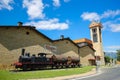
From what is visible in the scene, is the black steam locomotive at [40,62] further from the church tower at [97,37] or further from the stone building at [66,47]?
the church tower at [97,37]

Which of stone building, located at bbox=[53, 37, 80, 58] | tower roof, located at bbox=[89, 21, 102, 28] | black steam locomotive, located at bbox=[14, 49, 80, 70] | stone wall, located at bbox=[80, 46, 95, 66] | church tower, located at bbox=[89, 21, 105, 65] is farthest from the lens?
tower roof, located at bbox=[89, 21, 102, 28]

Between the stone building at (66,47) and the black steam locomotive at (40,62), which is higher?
the stone building at (66,47)

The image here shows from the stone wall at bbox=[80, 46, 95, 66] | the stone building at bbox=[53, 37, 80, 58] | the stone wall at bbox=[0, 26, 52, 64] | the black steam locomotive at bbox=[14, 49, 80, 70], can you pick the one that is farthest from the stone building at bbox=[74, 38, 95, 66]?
the stone wall at bbox=[0, 26, 52, 64]

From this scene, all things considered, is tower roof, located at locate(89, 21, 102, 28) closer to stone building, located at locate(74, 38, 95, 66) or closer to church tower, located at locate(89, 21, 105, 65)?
church tower, located at locate(89, 21, 105, 65)

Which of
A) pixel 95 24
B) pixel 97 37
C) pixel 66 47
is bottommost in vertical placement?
pixel 66 47

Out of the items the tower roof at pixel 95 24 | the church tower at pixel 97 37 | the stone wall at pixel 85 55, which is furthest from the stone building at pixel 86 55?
the tower roof at pixel 95 24

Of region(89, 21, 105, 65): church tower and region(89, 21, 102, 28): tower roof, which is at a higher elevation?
region(89, 21, 102, 28): tower roof

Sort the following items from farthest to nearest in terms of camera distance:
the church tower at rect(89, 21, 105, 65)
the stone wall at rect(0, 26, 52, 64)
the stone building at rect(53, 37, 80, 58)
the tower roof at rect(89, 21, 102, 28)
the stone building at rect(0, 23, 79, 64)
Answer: the tower roof at rect(89, 21, 102, 28), the church tower at rect(89, 21, 105, 65), the stone building at rect(53, 37, 80, 58), the stone building at rect(0, 23, 79, 64), the stone wall at rect(0, 26, 52, 64)

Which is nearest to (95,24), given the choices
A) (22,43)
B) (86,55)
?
(86,55)

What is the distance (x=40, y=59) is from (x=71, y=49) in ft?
53.6

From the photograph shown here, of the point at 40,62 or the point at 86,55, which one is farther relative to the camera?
the point at 86,55

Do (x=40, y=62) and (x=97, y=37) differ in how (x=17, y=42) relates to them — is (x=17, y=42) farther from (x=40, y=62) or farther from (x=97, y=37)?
(x=97, y=37)

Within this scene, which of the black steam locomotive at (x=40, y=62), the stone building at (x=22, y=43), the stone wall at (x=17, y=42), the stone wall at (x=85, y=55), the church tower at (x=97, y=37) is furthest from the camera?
the church tower at (x=97, y=37)

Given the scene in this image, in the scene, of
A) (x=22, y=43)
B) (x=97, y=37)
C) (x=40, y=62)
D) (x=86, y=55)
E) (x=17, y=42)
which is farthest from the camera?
(x=97, y=37)
